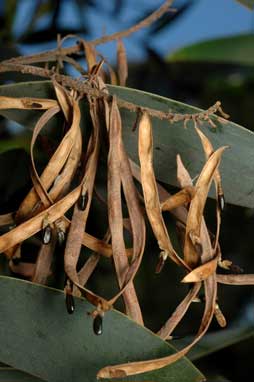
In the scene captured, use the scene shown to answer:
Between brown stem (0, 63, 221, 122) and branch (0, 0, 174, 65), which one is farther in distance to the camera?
branch (0, 0, 174, 65)

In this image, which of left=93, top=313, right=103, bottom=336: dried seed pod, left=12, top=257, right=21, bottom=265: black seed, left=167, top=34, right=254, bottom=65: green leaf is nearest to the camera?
left=93, top=313, right=103, bottom=336: dried seed pod

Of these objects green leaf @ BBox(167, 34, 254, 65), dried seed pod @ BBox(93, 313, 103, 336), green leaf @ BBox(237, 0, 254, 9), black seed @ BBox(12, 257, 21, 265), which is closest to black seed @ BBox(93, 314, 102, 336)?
dried seed pod @ BBox(93, 313, 103, 336)

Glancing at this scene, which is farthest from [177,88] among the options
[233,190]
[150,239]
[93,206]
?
[233,190]

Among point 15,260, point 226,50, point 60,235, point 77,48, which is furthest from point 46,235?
point 226,50

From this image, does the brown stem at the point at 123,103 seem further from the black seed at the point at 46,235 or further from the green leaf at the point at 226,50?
the green leaf at the point at 226,50

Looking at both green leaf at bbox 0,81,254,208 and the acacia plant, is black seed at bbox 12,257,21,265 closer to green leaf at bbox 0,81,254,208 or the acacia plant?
the acacia plant

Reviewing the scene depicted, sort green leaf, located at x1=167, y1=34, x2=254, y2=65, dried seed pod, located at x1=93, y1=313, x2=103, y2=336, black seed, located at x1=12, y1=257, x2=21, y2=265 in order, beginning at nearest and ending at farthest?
dried seed pod, located at x1=93, y1=313, x2=103, y2=336, black seed, located at x1=12, y1=257, x2=21, y2=265, green leaf, located at x1=167, y1=34, x2=254, y2=65

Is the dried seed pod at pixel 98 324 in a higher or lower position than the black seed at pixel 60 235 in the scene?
lower

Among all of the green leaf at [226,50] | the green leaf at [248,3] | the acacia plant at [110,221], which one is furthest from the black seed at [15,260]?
the green leaf at [226,50]
